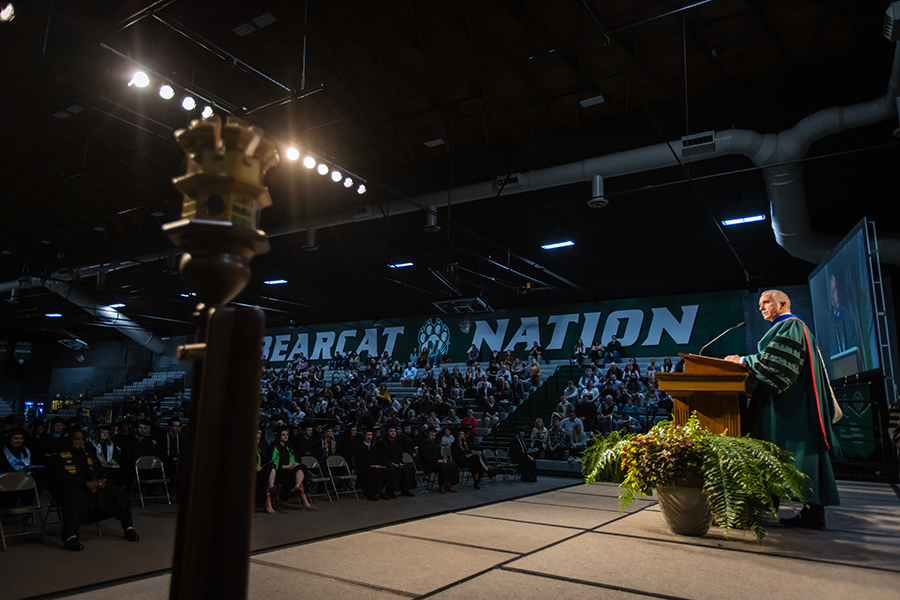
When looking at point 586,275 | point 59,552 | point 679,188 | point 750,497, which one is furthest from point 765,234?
point 59,552

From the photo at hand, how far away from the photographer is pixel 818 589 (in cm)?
237

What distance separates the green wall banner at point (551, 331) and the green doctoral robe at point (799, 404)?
1370 centimetres

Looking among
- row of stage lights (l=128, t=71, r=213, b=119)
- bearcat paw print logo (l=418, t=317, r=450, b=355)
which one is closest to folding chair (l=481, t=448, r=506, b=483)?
row of stage lights (l=128, t=71, r=213, b=119)

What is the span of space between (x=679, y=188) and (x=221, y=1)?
9448 millimetres

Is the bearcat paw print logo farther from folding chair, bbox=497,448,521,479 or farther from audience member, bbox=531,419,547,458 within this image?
folding chair, bbox=497,448,521,479

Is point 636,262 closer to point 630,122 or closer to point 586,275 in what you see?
point 586,275

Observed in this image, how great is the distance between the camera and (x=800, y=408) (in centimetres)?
376

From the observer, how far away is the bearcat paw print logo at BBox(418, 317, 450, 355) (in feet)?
73.3

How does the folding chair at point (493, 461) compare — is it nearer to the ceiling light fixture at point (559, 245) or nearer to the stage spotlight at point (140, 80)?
the ceiling light fixture at point (559, 245)

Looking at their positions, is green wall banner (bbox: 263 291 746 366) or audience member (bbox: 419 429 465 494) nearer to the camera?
audience member (bbox: 419 429 465 494)

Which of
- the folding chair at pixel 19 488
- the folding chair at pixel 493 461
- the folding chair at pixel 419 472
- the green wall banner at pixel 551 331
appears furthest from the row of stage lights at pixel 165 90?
the green wall banner at pixel 551 331

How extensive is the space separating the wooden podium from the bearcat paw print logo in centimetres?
1833

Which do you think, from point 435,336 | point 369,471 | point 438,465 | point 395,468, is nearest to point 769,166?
point 438,465

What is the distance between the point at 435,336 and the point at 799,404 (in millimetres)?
19099
